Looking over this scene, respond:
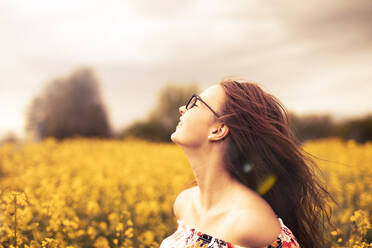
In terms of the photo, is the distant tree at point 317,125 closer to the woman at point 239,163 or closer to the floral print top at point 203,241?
the woman at point 239,163

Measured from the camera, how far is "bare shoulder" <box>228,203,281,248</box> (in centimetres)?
143

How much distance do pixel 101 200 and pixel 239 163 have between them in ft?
9.59

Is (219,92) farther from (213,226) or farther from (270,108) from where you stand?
(213,226)

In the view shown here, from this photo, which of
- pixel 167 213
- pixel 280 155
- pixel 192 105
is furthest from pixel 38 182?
pixel 280 155

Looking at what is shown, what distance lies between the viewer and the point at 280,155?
1.70 m

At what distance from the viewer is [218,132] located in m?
1.68

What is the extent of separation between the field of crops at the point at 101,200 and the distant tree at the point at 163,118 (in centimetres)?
806

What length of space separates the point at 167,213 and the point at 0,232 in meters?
2.23

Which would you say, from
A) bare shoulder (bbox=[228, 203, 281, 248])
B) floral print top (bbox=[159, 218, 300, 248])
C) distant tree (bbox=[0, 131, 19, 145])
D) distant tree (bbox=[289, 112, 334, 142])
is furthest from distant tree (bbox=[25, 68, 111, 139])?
bare shoulder (bbox=[228, 203, 281, 248])

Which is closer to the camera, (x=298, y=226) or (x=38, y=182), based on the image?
(x=298, y=226)

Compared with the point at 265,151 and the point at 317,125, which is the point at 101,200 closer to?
the point at 265,151

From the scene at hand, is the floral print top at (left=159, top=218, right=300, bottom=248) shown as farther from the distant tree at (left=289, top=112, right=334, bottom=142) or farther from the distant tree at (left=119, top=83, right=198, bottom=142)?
the distant tree at (left=289, top=112, right=334, bottom=142)

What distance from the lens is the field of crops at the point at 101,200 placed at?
2.37 m

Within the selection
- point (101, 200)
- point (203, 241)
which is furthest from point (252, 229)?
point (101, 200)
